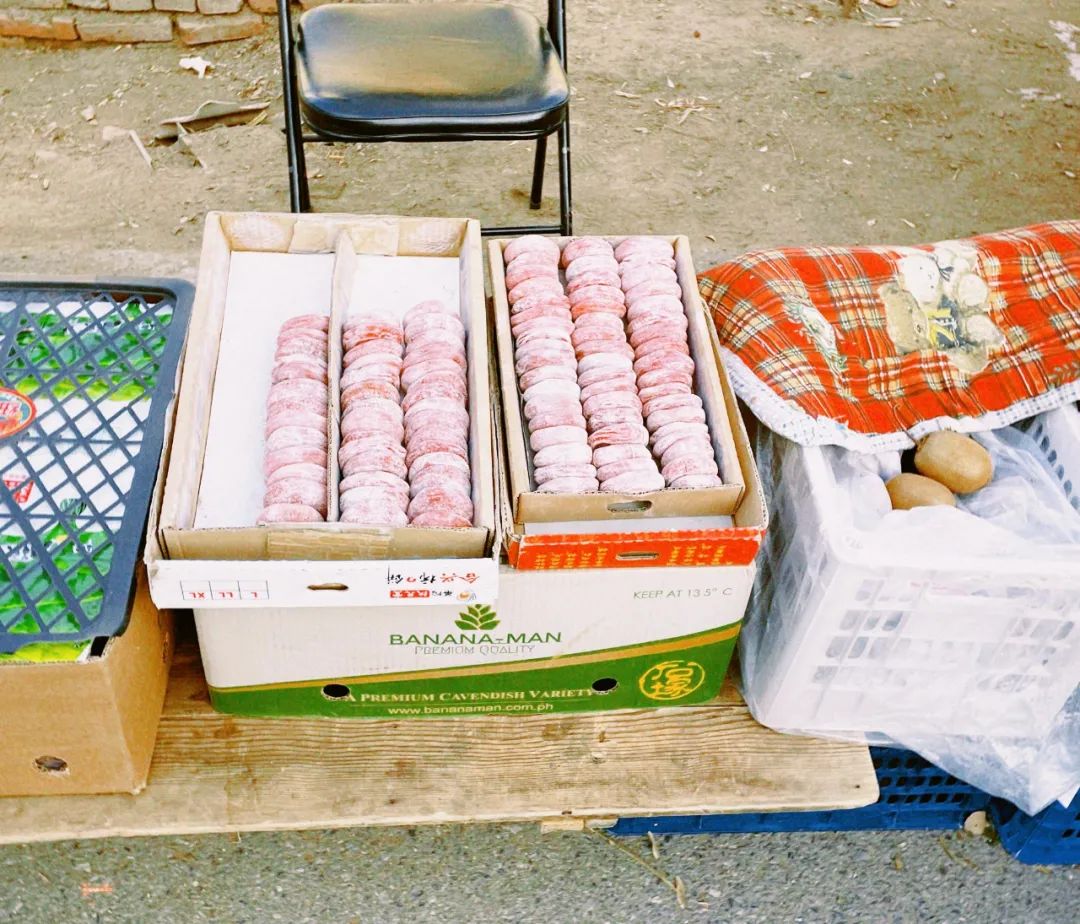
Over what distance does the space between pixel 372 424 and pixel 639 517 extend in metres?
0.46

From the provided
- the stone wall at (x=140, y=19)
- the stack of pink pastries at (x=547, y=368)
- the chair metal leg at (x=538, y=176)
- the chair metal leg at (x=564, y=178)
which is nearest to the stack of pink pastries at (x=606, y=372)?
the stack of pink pastries at (x=547, y=368)

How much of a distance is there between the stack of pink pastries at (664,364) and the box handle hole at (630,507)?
7 centimetres

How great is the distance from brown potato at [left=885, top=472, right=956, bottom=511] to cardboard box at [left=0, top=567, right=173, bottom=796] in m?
1.29

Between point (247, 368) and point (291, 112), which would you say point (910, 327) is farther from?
point (291, 112)

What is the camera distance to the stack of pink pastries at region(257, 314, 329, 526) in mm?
1569

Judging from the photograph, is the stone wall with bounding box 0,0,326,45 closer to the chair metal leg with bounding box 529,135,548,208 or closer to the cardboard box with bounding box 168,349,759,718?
the chair metal leg with bounding box 529,135,548,208

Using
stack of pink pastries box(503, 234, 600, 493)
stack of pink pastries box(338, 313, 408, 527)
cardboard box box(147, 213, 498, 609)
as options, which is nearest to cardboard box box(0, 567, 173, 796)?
cardboard box box(147, 213, 498, 609)

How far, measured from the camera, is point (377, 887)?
2.00 meters

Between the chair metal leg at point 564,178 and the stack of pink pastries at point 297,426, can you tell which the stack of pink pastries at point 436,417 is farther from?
the chair metal leg at point 564,178

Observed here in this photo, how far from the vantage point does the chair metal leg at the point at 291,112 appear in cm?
255

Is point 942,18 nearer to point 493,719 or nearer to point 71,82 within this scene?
point 71,82

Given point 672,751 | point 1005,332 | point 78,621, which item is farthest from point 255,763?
point 1005,332

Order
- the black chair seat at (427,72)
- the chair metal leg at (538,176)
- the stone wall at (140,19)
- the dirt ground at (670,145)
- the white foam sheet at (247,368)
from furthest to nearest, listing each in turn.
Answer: the stone wall at (140,19)
the dirt ground at (670,145)
the chair metal leg at (538,176)
the black chair seat at (427,72)
the white foam sheet at (247,368)

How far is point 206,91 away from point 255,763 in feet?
10.2
